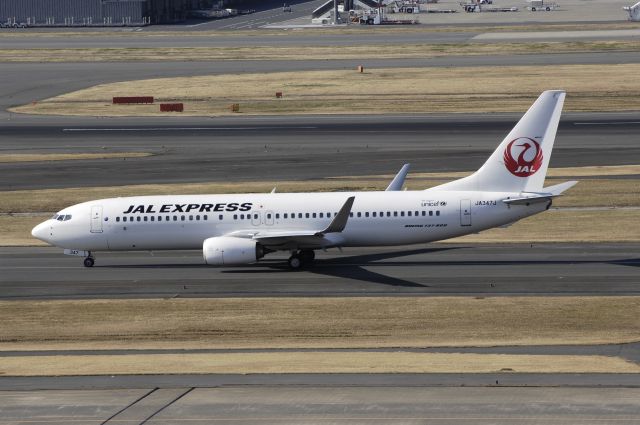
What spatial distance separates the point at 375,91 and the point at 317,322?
7594 cm

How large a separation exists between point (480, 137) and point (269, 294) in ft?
146

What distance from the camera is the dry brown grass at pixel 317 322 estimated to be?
1677 inches

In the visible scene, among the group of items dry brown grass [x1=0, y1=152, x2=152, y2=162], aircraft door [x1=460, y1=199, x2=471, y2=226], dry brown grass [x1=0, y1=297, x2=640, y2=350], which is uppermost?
aircraft door [x1=460, y1=199, x2=471, y2=226]

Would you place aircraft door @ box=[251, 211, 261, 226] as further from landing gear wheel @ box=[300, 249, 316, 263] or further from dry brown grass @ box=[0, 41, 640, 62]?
dry brown grass @ box=[0, 41, 640, 62]

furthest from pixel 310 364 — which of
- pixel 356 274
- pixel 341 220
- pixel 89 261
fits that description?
pixel 89 261

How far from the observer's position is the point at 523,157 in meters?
54.1

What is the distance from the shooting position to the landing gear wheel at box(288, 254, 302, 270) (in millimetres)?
55625

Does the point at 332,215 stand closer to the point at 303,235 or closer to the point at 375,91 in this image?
the point at 303,235

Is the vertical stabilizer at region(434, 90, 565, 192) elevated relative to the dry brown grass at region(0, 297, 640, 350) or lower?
elevated

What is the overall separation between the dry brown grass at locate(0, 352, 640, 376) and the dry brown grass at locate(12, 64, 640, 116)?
223 ft

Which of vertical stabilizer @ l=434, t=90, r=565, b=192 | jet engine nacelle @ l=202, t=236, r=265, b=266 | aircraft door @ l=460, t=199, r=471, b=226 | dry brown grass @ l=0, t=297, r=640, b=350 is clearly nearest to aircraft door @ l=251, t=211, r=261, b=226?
jet engine nacelle @ l=202, t=236, r=265, b=266

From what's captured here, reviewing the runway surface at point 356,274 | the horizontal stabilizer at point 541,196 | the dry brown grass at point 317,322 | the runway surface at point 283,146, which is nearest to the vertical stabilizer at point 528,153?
the horizontal stabilizer at point 541,196

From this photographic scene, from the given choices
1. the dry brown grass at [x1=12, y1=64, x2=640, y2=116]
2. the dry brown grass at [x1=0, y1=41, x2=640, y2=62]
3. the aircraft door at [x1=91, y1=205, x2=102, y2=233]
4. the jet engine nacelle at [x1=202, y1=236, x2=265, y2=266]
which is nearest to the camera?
the jet engine nacelle at [x1=202, y1=236, x2=265, y2=266]

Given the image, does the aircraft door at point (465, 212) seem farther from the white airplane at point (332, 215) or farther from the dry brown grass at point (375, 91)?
the dry brown grass at point (375, 91)
